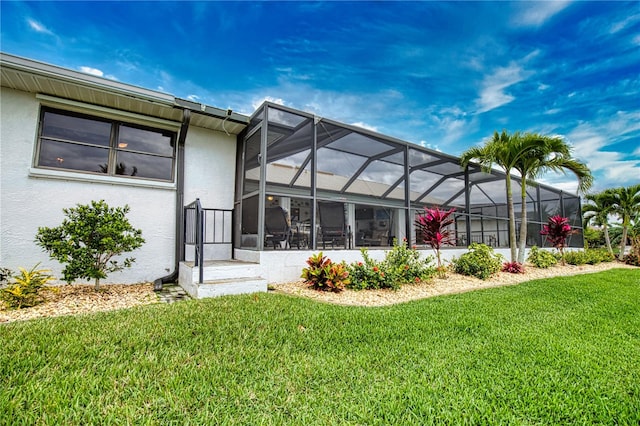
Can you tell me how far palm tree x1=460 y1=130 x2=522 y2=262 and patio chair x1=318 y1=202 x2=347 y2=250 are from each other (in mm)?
5200

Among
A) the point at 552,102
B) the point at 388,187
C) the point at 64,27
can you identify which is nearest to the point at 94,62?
the point at 64,27

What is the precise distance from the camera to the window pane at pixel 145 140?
18.3 ft

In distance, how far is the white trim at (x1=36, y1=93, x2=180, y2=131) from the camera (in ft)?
16.0

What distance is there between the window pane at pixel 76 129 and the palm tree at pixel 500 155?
9.64 meters

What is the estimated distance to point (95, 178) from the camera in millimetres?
5156

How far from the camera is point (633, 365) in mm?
2508

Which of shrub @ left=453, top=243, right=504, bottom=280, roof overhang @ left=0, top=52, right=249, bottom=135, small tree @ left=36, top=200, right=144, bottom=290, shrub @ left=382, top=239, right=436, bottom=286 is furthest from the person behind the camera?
shrub @ left=453, top=243, right=504, bottom=280

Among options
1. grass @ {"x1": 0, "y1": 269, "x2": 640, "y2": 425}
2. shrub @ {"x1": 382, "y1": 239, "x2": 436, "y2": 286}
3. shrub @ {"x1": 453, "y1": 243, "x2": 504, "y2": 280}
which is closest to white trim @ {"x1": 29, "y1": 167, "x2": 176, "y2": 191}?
grass @ {"x1": 0, "y1": 269, "x2": 640, "y2": 425}

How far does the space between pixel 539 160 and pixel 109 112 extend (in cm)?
1143

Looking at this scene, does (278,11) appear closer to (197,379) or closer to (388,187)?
(388,187)

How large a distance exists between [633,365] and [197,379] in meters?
3.73

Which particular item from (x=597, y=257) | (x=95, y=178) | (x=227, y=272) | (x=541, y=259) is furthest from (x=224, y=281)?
(x=597, y=257)

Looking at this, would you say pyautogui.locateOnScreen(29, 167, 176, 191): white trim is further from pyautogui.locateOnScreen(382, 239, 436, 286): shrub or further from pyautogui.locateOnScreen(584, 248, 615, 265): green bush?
pyautogui.locateOnScreen(584, 248, 615, 265): green bush

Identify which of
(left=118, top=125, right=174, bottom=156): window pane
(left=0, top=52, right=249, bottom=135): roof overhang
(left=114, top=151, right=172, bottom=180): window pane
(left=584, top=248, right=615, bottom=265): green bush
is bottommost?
(left=584, top=248, right=615, bottom=265): green bush
